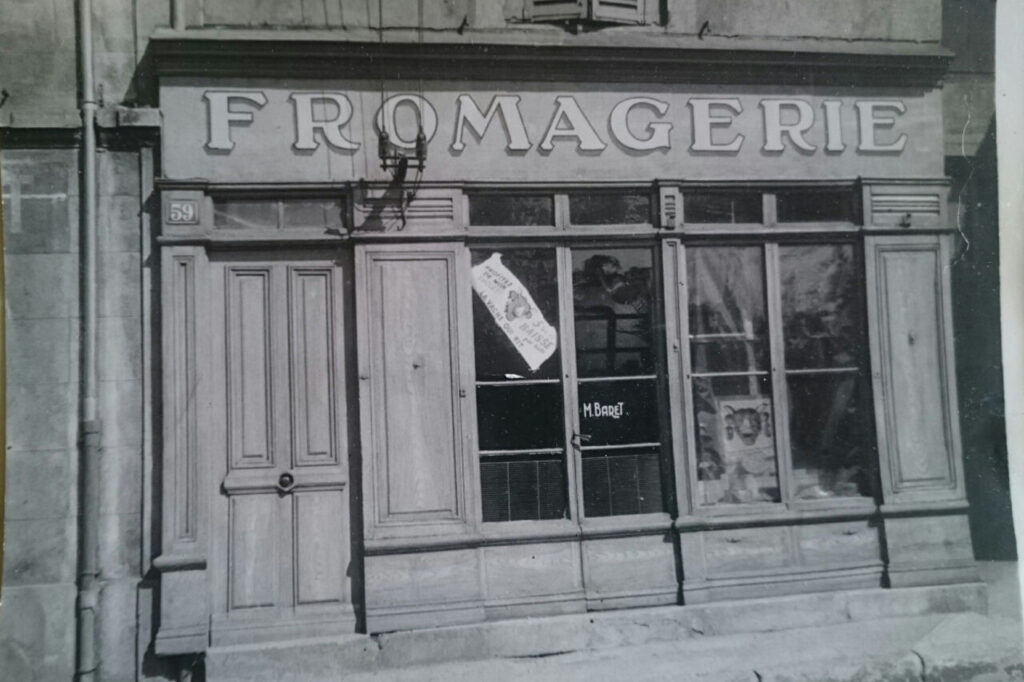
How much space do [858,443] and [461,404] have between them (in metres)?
2.88

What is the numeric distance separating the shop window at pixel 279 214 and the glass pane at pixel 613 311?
1.70m

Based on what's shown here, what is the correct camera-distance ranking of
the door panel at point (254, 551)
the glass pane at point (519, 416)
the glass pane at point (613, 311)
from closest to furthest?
the door panel at point (254, 551), the glass pane at point (519, 416), the glass pane at point (613, 311)

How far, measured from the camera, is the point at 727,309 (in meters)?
5.45

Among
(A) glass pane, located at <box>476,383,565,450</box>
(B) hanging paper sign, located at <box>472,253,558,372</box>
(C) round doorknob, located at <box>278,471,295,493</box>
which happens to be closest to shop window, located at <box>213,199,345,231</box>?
(B) hanging paper sign, located at <box>472,253,558,372</box>

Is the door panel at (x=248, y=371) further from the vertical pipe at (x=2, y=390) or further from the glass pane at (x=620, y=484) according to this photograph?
the glass pane at (x=620, y=484)

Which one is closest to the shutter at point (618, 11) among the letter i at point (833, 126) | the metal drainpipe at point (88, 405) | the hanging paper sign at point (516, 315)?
the letter i at point (833, 126)

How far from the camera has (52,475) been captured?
4770mm

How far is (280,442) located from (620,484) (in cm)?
233

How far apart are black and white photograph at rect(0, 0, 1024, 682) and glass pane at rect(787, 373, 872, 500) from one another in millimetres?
28

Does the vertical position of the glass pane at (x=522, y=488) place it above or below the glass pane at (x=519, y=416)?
below

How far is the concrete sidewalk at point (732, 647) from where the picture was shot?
489cm

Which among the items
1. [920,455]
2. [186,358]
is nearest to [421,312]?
[186,358]

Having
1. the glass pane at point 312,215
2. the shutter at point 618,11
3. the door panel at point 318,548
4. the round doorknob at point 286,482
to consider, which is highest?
the shutter at point 618,11

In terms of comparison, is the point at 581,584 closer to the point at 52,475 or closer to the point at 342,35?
the point at 52,475
